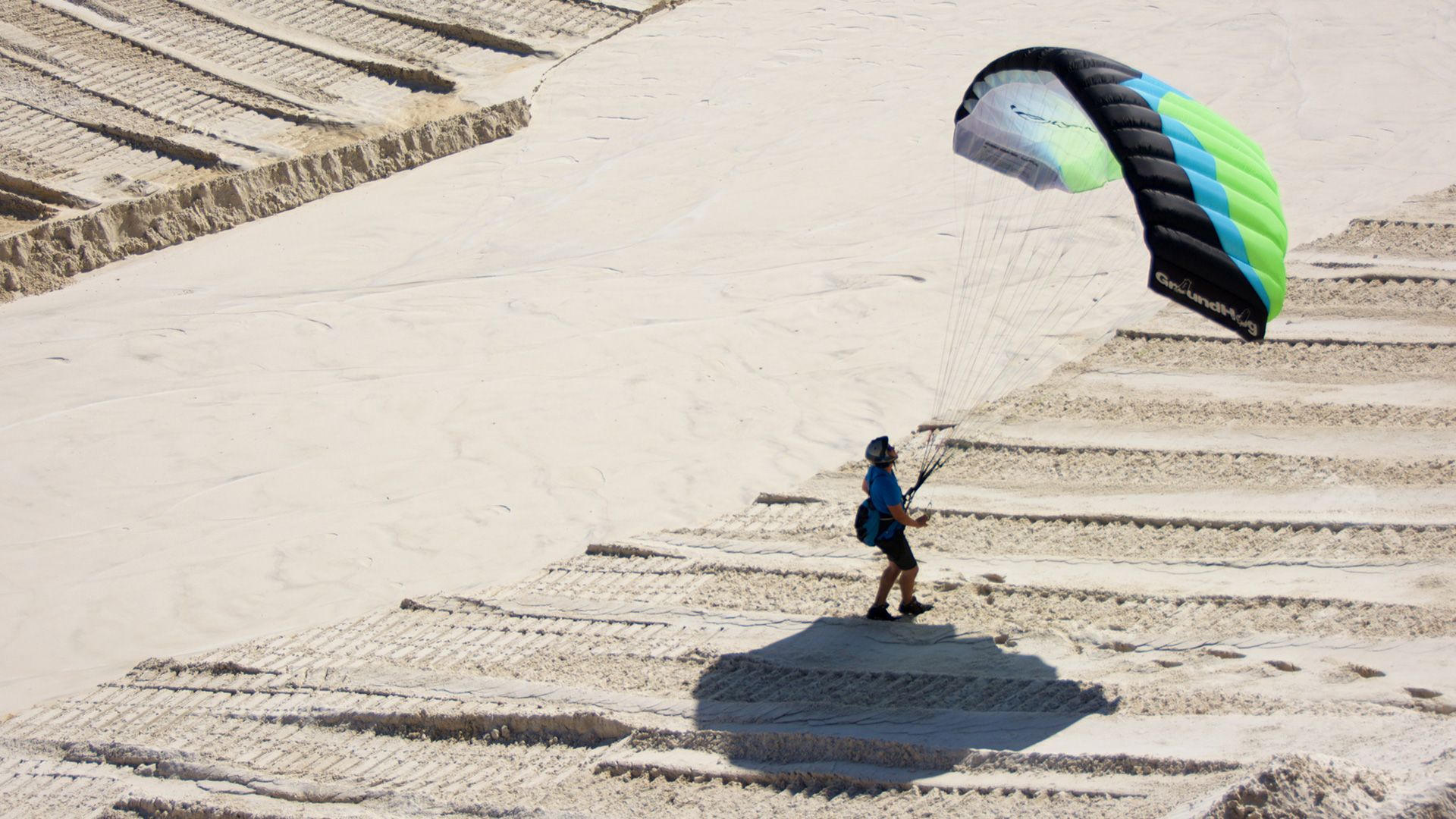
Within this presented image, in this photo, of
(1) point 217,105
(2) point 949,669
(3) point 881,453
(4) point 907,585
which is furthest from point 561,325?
(2) point 949,669

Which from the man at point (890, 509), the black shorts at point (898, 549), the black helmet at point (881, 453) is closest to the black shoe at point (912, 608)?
the man at point (890, 509)

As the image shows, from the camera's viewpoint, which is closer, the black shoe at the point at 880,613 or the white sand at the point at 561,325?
the black shoe at the point at 880,613

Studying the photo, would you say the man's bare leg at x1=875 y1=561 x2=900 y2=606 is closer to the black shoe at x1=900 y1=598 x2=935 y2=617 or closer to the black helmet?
the black shoe at x1=900 y1=598 x2=935 y2=617

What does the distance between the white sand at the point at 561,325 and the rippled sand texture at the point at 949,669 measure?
27.2 inches

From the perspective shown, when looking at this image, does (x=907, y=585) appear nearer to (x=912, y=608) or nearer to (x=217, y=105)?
(x=912, y=608)

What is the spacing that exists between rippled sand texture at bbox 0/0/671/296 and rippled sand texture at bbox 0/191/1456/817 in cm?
596

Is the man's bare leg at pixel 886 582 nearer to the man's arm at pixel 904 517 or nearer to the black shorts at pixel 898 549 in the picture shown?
the black shorts at pixel 898 549

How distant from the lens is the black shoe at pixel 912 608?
6.29 meters

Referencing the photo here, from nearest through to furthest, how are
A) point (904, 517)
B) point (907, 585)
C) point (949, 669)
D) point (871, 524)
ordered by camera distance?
point (949, 669) < point (904, 517) < point (871, 524) < point (907, 585)

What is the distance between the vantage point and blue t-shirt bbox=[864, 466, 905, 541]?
6070 millimetres

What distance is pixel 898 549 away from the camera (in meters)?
6.09

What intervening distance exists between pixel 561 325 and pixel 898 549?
4744 millimetres

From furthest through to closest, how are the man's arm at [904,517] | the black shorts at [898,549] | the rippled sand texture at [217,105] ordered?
the rippled sand texture at [217,105] → the black shorts at [898,549] → the man's arm at [904,517]

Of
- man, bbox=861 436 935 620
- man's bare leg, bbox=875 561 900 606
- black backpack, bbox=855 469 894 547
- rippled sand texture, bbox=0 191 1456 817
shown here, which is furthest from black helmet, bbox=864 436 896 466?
rippled sand texture, bbox=0 191 1456 817
